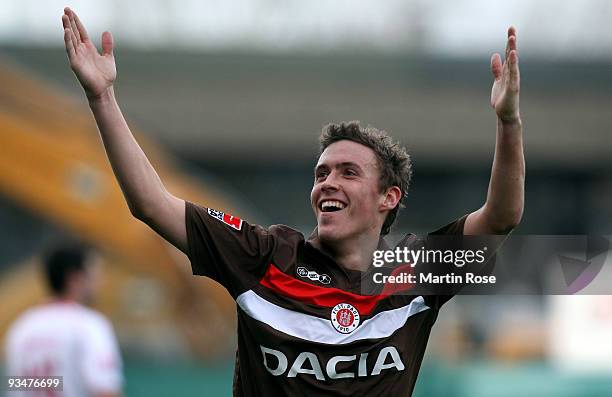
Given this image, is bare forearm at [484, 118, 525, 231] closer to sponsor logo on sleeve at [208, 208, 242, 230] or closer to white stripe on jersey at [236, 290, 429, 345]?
white stripe on jersey at [236, 290, 429, 345]

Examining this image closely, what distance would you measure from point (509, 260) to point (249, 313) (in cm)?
195

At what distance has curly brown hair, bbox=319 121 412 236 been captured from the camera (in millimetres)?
4082

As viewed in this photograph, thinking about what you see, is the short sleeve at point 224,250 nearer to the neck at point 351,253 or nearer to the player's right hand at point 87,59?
the neck at point 351,253

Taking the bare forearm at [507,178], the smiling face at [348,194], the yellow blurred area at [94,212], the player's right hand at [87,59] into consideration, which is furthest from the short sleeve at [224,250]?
the yellow blurred area at [94,212]

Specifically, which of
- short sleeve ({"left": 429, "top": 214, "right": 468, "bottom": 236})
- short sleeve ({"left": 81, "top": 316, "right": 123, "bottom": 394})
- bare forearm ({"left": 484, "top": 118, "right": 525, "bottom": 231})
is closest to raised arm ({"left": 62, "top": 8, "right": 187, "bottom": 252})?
short sleeve ({"left": 429, "top": 214, "right": 468, "bottom": 236})

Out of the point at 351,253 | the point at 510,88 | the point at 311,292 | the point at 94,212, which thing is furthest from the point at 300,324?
the point at 94,212

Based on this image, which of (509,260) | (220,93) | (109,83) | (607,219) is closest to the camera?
(109,83)

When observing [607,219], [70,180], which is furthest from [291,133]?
[70,180]

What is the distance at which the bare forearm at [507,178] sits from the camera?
3676 mm

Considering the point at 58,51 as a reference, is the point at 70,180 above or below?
below

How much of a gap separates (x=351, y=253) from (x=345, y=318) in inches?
12.5

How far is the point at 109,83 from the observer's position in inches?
143

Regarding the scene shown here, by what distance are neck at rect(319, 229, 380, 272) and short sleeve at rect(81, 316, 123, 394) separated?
8.20 ft

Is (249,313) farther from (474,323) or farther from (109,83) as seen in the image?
(474,323)
